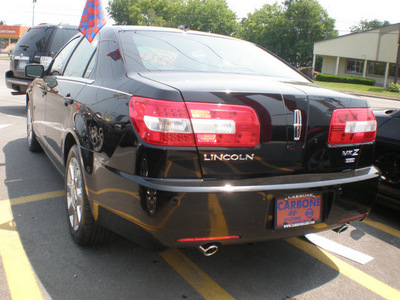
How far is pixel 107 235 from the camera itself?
300 centimetres

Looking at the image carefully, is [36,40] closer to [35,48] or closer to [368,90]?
[35,48]

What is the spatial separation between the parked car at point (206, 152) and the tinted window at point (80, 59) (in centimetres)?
40

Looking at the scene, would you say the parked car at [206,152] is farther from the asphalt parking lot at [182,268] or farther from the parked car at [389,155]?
the parked car at [389,155]

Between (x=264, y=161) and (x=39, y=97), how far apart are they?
11.1 feet

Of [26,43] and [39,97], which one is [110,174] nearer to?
[39,97]

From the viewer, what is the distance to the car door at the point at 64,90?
3352mm

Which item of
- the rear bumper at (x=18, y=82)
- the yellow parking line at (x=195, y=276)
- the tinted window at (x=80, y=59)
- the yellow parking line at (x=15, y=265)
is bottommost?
the yellow parking line at (x=15, y=265)

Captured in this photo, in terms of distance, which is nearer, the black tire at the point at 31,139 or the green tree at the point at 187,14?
the black tire at the point at 31,139

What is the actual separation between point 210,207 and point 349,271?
143cm

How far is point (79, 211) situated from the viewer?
3.03 meters

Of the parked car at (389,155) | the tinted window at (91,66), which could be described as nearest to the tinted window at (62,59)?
the tinted window at (91,66)

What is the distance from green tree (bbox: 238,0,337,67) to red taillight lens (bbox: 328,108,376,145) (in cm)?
7233

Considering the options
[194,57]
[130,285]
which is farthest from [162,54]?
[130,285]

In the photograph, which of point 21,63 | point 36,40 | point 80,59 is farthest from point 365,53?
point 80,59
